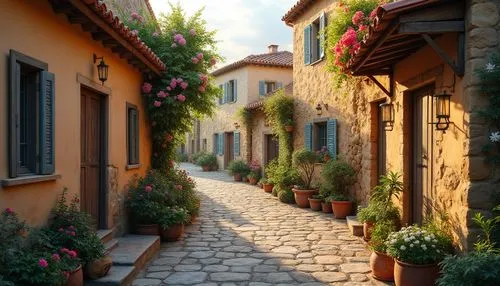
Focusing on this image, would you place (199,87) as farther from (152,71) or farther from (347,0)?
(347,0)

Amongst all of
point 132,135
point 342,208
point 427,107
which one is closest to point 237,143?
point 342,208

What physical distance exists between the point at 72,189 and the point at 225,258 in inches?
93.7

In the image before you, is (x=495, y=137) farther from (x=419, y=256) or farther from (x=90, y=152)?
(x=90, y=152)

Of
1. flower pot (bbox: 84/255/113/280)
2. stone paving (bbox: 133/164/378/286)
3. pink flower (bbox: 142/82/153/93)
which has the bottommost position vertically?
stone paving (bbox: 133/164/378/286)

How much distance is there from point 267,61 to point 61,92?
17355mm

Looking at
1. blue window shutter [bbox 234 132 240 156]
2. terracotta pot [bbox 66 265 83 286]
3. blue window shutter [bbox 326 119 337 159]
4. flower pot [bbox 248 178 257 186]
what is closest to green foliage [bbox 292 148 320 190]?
blue window shutter [bbox 326 119 337 159]

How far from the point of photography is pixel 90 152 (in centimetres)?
655

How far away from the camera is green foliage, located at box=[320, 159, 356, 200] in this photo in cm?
1024

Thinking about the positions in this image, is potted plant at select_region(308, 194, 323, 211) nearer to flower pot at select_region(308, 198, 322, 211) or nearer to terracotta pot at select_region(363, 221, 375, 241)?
flower pot at select_region(308, 198, 322, 211)

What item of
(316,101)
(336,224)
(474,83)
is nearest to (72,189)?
(474,83)

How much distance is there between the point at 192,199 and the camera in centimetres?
965

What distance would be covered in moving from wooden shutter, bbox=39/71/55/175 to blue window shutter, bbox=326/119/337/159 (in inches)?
296

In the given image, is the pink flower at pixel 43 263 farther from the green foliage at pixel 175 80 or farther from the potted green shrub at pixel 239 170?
the potted green shrub at pixel 239 170

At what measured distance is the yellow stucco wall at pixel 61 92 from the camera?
13.5 feet
